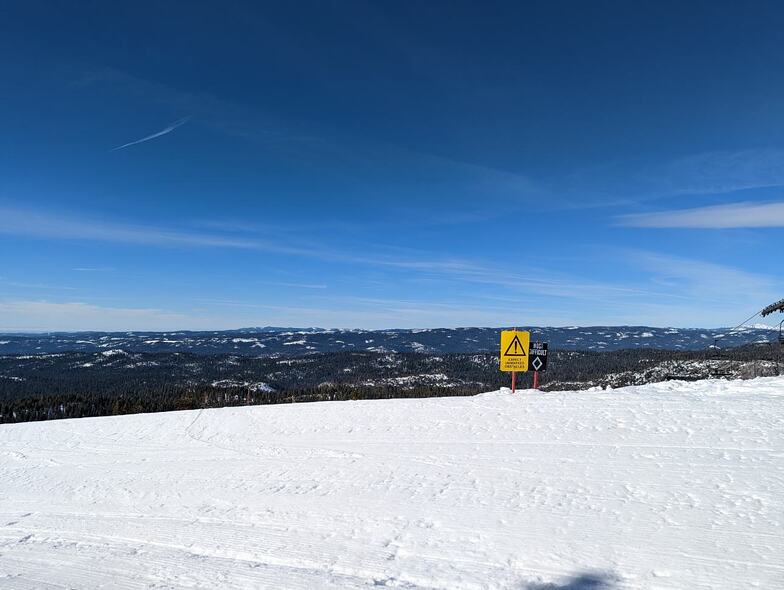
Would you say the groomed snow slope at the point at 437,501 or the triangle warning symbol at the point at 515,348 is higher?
the triangle warning symbol at the point at 515,348

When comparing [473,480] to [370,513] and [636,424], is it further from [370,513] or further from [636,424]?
[636,424]

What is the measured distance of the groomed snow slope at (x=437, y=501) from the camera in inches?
238

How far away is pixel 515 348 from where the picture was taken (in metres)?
17.3

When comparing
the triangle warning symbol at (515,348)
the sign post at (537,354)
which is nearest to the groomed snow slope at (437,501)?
the sign post at (537,354)

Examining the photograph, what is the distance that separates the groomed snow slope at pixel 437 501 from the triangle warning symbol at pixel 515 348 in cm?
205

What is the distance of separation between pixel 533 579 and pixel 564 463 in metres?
4.60

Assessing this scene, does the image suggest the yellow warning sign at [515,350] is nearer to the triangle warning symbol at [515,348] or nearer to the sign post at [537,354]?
the triangle warning symbol at [515,348]

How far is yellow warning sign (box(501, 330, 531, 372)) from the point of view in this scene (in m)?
17.1

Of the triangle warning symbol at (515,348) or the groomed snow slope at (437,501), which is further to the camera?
the triangle warning symbol at (515,348)

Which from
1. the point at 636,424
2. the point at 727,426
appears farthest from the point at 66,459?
the point at 727,426

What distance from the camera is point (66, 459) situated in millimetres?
14477

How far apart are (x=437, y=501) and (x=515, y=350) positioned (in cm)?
959

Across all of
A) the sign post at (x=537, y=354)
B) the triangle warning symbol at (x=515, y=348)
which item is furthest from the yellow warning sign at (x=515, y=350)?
the sign post at (x=537, y=354)

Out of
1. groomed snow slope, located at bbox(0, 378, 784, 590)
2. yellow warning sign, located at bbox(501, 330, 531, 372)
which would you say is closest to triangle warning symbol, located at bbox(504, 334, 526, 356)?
yellow warning sign, located at bbox(501, 330, 531, 372)
